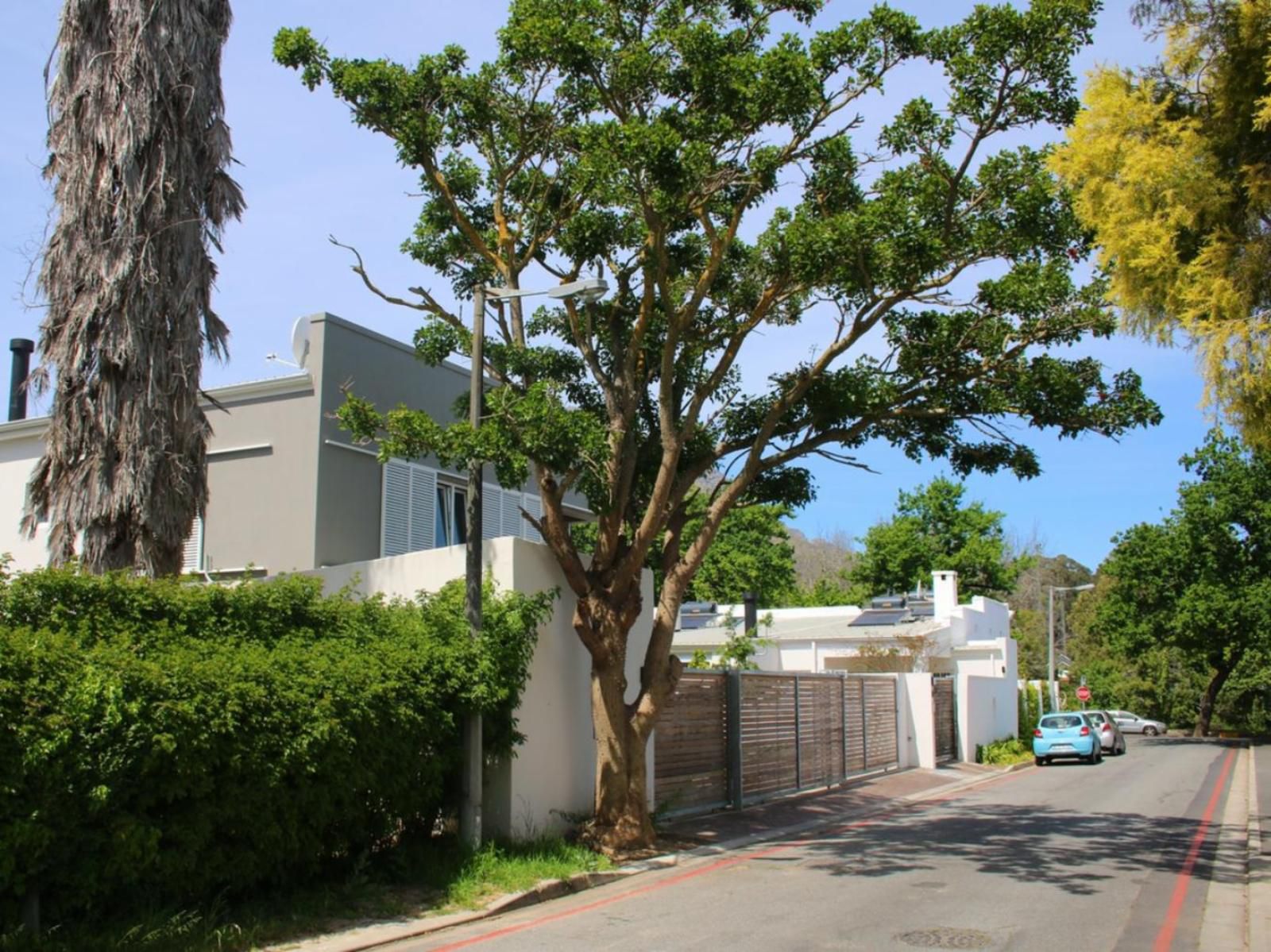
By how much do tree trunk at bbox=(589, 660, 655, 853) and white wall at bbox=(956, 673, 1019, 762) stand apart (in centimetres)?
1899

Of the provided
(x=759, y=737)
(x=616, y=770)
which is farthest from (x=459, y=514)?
(x=616, y=770)

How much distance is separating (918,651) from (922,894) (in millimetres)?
20914

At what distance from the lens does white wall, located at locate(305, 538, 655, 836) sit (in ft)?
44.0

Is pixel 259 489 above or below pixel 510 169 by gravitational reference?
below

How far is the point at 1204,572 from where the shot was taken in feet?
143

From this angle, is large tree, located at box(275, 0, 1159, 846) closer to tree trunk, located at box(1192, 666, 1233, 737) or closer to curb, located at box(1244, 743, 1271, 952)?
curb, located at box(1244, 743, 1271, 952)

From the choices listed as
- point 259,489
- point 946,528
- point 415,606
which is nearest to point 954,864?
point 415,606

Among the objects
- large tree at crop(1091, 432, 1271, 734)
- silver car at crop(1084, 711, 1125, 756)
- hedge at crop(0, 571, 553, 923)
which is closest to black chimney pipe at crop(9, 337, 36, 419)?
hedge at crop(0, 571, 553, 923)

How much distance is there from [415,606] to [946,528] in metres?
52.6

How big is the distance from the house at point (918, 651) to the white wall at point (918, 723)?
0.06ft

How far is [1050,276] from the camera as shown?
13.6 metres

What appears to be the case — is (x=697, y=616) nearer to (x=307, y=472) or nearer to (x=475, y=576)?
(x=307, y=472)

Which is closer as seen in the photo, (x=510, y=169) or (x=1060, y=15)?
(x=1060, y=15)

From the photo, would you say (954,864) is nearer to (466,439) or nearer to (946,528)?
(466,439)
